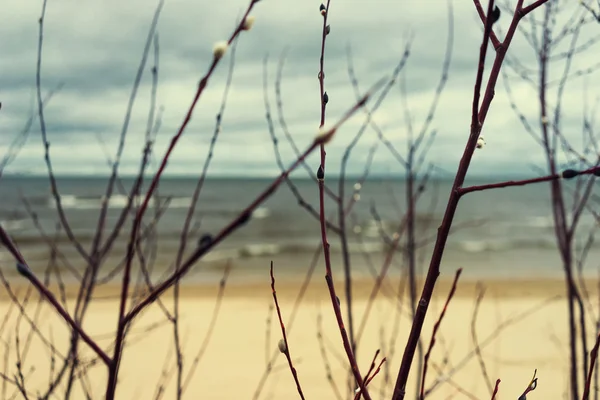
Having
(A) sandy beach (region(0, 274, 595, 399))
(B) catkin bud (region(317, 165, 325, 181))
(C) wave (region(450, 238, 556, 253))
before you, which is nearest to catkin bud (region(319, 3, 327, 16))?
(B) catkin bud (region(317, 165, 325, 181))

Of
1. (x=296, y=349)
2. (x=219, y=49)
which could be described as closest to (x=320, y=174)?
(x=219, y=49)

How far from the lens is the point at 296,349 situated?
33.8 feet

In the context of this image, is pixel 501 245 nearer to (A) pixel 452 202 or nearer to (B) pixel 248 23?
(A) pixel 452 202

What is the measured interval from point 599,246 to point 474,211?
23.4m

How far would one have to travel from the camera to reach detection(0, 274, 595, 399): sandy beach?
819 centimetres

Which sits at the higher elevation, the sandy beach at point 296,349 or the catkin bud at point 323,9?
the catkin bud at point 323,9

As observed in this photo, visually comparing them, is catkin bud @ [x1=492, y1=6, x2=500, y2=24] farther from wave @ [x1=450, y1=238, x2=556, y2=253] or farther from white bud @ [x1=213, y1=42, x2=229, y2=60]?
wave @ [x1=450, y1=238, x2=556, y2=253]

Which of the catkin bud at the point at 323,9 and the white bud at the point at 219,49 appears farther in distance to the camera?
the catkin bud at the point at 323,9

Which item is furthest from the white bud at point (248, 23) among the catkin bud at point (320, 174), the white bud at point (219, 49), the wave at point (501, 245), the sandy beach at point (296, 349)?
the wave at point (501, 245)

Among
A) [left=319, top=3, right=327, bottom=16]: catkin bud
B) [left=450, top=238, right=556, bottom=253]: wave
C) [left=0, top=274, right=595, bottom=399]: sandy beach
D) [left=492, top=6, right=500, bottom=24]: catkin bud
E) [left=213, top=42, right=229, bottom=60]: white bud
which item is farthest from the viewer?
[left=450, top=238, right=556, bottom=253]: wave

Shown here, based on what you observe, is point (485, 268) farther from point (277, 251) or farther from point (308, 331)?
point (308, 331)

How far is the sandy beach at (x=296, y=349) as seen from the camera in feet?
26.9

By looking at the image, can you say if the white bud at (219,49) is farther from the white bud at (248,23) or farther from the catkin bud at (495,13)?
the catkin bud at (495,13)

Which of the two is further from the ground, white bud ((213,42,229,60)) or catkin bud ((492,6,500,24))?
catkin bud ((492,6,500,24))
